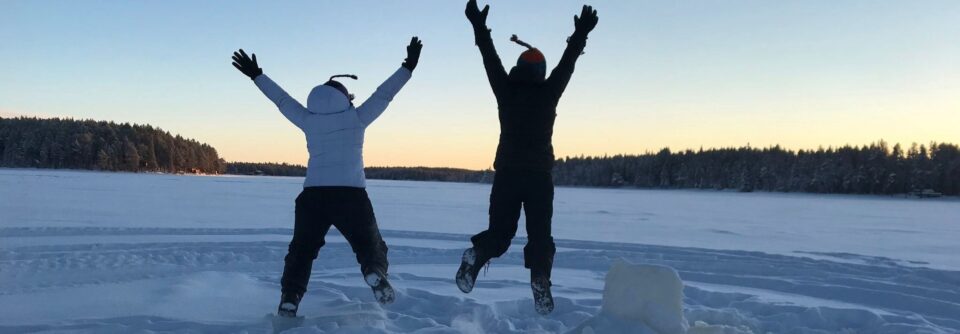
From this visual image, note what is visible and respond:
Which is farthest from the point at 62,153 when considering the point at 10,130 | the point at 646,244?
the point at 646,244

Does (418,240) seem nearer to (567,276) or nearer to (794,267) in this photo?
(567,276)

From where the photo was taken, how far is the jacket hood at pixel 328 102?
442 centimetres

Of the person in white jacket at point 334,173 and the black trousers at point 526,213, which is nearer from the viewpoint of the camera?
the black trousers at point 526,213

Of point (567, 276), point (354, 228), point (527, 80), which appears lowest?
point (567, 276)

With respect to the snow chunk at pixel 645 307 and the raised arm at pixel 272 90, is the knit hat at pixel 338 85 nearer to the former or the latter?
the raised arm at pixel 272 90

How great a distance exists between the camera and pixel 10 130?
8194 cm

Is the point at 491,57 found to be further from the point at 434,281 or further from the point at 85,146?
the point at 85,146

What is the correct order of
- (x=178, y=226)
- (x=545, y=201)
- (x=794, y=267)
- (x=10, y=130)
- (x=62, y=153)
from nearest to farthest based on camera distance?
(x=545, y=201)
(x=794, y=267)
(x=178, y=226)
(x=62, y=153)
(x=10, y=130)

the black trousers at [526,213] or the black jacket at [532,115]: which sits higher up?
the black jacket at [532,115]

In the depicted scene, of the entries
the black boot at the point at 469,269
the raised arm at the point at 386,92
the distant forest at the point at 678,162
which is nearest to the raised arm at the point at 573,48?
the raised arm at the point at 386,92

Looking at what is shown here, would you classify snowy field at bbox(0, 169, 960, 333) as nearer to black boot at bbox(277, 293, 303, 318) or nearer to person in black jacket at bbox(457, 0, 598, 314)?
black boot at bbox(277, 293, 303, 318)

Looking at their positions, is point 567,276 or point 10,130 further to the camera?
point 10,130

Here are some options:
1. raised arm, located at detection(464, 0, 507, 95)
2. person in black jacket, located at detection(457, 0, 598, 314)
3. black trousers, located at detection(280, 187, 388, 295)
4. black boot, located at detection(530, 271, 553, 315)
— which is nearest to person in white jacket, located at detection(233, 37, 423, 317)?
black trousers, located at detection(280, 187, 388, 295)

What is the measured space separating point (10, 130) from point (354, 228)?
96.7m
